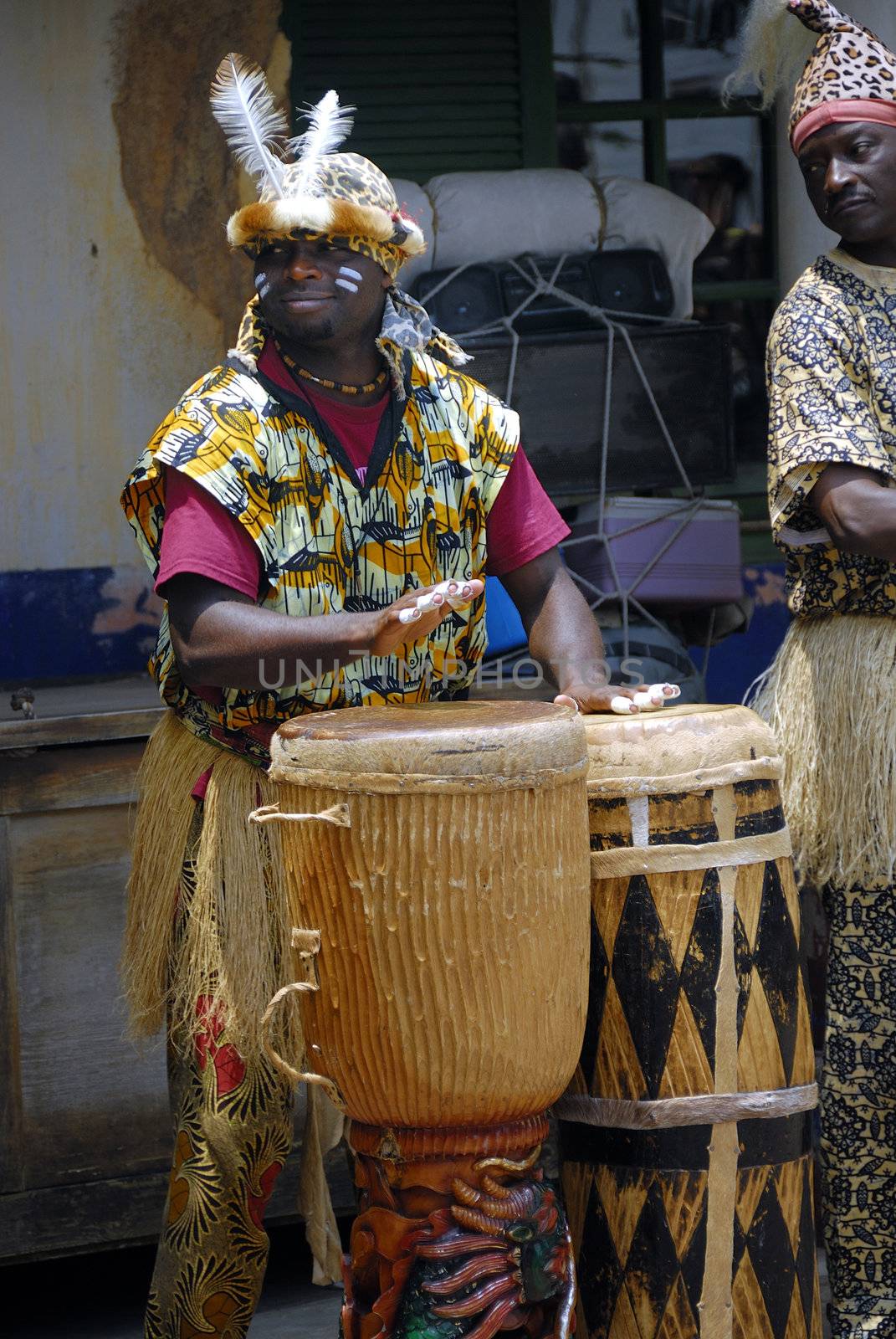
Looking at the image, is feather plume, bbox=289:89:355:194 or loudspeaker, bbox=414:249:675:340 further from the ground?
loudspeaker, bbox=414:249:675:340

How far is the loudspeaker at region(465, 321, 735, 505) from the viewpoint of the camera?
175 inches

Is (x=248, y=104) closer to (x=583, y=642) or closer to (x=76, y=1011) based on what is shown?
(x=583, y=642)

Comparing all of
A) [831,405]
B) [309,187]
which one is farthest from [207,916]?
[831,405]

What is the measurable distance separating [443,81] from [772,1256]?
140 inches

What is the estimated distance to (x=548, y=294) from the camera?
14.8ft

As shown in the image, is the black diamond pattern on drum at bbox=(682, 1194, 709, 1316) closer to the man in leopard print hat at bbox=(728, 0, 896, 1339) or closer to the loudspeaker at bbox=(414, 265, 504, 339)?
the man in leopard print hat at bbox=(728, 0, 896, 1339)

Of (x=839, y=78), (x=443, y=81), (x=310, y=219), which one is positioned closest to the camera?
(x=310, y=219)

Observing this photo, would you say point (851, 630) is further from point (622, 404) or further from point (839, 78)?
point (622, 404)

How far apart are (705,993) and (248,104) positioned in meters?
1.51

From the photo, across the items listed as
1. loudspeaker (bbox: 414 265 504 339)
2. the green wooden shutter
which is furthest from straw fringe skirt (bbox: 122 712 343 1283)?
the green wooden shutter

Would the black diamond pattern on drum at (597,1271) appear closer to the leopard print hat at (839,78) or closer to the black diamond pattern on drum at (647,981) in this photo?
the black diamond pattern on drum at (647,981)

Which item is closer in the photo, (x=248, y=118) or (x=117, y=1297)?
(x=248, y=118)

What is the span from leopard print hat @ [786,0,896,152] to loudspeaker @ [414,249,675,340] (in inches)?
56.4

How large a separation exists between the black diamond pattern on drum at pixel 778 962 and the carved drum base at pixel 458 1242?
1.25 feet
